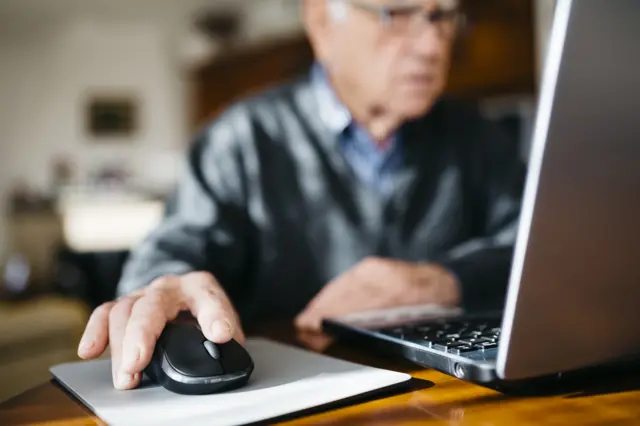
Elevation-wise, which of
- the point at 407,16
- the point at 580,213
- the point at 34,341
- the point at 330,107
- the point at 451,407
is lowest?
the point at 34,341

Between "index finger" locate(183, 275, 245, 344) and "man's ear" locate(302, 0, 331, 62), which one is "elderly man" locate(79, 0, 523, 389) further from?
"index finger" locate(183, 275, 245, 344)

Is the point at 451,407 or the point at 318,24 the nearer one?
the point at 451,407

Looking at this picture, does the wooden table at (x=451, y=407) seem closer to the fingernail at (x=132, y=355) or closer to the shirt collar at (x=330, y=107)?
the fingernail at (x=132, y=355)

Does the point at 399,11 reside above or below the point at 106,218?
above

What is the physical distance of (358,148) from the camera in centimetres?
120

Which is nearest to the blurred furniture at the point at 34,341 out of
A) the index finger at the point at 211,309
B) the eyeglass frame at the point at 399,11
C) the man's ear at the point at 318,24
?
the man's ear at the point at 318,24

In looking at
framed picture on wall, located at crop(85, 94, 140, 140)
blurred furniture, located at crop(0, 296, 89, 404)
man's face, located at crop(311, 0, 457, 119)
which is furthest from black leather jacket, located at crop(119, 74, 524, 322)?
framed picture on wall, located at crop(85, 94, 140, 140)

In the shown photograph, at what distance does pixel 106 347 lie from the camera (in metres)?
0.58

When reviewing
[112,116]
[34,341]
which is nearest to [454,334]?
[34,341]

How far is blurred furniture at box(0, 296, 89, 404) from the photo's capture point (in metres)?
2.39

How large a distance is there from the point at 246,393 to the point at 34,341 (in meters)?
2.25

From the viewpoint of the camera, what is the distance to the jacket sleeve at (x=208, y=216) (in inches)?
35.3

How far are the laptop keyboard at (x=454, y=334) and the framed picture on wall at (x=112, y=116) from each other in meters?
7.51

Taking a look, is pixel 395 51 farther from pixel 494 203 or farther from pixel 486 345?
pixel 486 345
